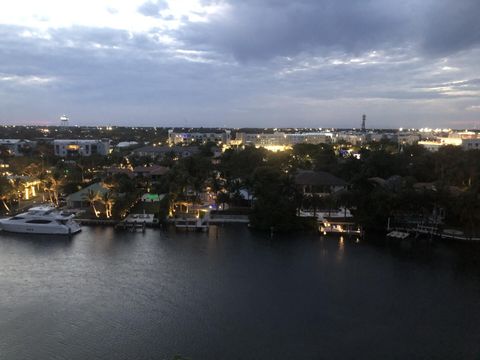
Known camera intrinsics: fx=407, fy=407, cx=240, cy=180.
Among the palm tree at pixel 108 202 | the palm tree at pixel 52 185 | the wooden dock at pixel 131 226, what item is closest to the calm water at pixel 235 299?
the wooden dock at pixel 131 226

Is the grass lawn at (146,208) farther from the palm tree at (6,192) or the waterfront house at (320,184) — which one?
the waterfront house at (320,184)

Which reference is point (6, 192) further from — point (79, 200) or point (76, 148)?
point (76, 148)

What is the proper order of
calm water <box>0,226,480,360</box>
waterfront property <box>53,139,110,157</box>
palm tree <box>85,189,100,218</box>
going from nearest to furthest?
calm water <box>0,226,480,360</box> → palm tree <box>85,189,100,218</box> → waterfront property <box>53,139,110,157</box>

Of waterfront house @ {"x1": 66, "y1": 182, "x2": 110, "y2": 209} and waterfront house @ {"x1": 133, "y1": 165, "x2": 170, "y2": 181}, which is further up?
waterfront house @ {"x1": 133, "y1": 165, "x2": 170, "y2": 181}

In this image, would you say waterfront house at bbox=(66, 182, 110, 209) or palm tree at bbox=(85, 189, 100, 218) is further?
waterfront house at bbox=(66, 182, 110, 209)

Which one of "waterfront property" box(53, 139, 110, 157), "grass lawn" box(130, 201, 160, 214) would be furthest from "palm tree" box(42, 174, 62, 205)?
"waterfront property" box(53, 139, 110, 157)

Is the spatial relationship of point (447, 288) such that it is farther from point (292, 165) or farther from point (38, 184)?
point (38, 184)

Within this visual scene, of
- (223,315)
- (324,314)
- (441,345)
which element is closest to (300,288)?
(324,314)

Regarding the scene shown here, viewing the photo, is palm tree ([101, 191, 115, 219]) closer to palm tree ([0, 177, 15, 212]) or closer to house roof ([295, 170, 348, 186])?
palm tree ([0, 177, 15, 212])
